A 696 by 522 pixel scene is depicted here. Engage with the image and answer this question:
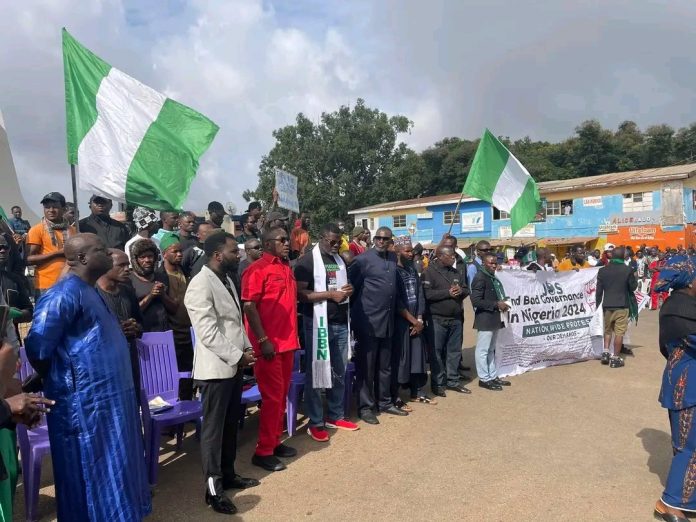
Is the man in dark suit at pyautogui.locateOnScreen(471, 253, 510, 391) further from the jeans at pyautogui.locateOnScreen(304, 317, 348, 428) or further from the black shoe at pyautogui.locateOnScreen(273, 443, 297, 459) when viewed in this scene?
the black shoe at pyautogui.locateOnScreen(273, 443, 297, 459)

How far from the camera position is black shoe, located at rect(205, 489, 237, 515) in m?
3.78

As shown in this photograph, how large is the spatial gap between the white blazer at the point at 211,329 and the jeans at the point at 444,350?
3.52m

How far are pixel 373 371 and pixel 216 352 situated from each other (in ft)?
8.10

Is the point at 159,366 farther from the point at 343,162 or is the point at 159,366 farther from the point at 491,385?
the point at 343,162

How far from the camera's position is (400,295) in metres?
6.21

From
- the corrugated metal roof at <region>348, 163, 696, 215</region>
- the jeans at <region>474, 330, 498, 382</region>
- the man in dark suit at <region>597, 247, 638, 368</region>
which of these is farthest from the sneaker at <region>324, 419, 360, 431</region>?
the corrugated metal roof at <region>348, 163, 696, 215</region>

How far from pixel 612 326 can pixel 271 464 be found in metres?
6.69

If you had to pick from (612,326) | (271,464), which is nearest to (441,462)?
(271,464)

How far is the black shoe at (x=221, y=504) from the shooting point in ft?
12.4

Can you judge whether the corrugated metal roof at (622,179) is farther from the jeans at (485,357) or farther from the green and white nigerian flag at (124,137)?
the green and white nigerian flag at (124,137)

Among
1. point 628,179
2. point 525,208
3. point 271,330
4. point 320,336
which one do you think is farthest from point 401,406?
point 628,179

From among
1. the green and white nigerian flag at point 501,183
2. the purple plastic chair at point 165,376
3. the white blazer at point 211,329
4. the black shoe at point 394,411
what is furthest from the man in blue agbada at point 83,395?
the green and white nigerian flag at point 501,183

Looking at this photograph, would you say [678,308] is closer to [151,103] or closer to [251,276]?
[251,276]

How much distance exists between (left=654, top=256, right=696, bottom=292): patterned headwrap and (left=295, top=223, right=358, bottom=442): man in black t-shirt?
2725mm
